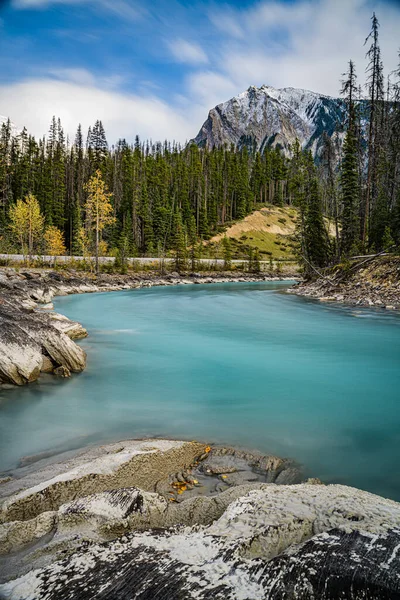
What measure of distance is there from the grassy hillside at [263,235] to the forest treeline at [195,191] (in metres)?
2.92

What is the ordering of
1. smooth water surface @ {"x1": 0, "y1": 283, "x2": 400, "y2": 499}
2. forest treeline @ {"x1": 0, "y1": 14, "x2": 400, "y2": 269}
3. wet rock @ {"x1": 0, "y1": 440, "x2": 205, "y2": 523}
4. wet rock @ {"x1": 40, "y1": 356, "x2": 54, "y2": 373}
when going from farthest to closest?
forest treeline @ {"x1": 0, "y1": 14, "x2": 400, "y2": 269}
wet rock @ {"x1": 40, "y1": 356, "x2": 54, "y2": 373}
smooth water surface @ {"x1": 0, "y1": 283, "x2": 400, "y2": 499}
wet rock @ {"x1": 0, "y1": 440, "x2": 205, "y2": 523}

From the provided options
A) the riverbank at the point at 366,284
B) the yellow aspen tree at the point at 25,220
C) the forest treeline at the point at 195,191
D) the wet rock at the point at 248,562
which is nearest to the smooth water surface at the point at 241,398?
the wet rock at the point at 248,562

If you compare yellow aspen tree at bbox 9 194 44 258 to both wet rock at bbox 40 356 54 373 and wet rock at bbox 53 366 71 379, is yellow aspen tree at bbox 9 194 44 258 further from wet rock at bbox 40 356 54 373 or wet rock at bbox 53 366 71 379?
wet rock at bbox 53 366 71 379

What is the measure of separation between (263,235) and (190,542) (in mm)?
78118

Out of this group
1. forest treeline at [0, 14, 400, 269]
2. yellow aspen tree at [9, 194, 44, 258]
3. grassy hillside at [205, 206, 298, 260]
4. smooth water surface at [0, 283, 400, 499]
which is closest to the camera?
smooth water surface at [0, 283, 400, 499]

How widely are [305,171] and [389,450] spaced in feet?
99.5

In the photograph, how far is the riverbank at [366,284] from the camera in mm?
20094

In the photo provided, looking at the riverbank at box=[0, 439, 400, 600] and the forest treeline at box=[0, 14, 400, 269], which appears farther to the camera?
the forest treeline at box=[0, 14, 400, 269]

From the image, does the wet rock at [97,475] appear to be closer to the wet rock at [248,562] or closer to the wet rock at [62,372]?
the wet rock at [248,562]

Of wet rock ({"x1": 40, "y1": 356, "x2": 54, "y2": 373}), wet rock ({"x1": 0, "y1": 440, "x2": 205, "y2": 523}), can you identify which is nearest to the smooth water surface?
wet rock ({"x1": 40, "y1": 356, "x2": 54, "y2": 373})

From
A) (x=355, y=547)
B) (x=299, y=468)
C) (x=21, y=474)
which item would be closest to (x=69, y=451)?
(x=21, y=474)

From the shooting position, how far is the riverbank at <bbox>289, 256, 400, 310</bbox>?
65.9 ft

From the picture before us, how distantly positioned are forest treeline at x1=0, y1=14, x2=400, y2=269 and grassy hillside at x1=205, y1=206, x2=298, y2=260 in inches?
115

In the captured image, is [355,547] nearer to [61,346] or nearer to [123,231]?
[61,346]
